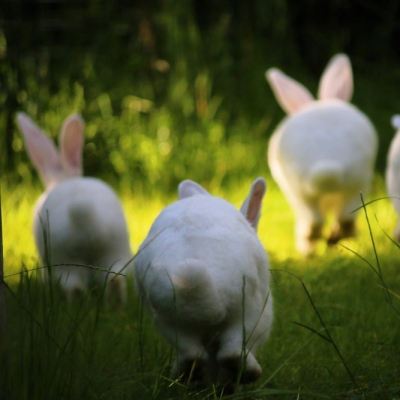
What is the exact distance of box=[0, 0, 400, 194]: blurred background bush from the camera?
257 inches

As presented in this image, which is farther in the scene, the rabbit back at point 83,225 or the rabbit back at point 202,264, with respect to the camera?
the rabbit back at point 83,225

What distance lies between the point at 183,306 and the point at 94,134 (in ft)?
15.5

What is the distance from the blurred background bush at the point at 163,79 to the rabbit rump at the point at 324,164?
1.63 metres

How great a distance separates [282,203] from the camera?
243 inches

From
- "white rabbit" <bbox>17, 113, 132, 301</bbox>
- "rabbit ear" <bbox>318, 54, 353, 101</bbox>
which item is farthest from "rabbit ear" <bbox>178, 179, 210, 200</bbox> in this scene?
"rabbit ear" <bbox>318, 54, 353, 101</bbox>

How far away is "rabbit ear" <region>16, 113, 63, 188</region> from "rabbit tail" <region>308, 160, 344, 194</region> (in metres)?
1.48

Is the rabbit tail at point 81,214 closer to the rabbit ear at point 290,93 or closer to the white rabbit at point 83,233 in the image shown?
the white rabbit at point 83,233

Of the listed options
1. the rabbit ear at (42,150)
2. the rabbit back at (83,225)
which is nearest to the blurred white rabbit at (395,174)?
the rabbit back at (83,225)

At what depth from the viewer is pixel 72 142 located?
4.47 meters

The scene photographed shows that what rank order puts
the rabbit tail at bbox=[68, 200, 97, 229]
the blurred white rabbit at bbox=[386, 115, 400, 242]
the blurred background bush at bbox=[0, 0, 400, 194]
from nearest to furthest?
1. the rabbit tail at bbox=[68, 200, 97, 229]
2. the blurred white rabbit at bbox=[386, 115, 400, 242]
3. the blurred background bush at bbox=[0, 0, 400, 194]

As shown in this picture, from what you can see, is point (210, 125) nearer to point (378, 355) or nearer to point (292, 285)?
point (292, 285)

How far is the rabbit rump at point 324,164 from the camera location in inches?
176

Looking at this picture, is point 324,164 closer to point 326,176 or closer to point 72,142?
point 326,176

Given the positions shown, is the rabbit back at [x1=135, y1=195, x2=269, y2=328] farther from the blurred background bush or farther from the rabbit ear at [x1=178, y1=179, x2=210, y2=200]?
the blurred background bush
